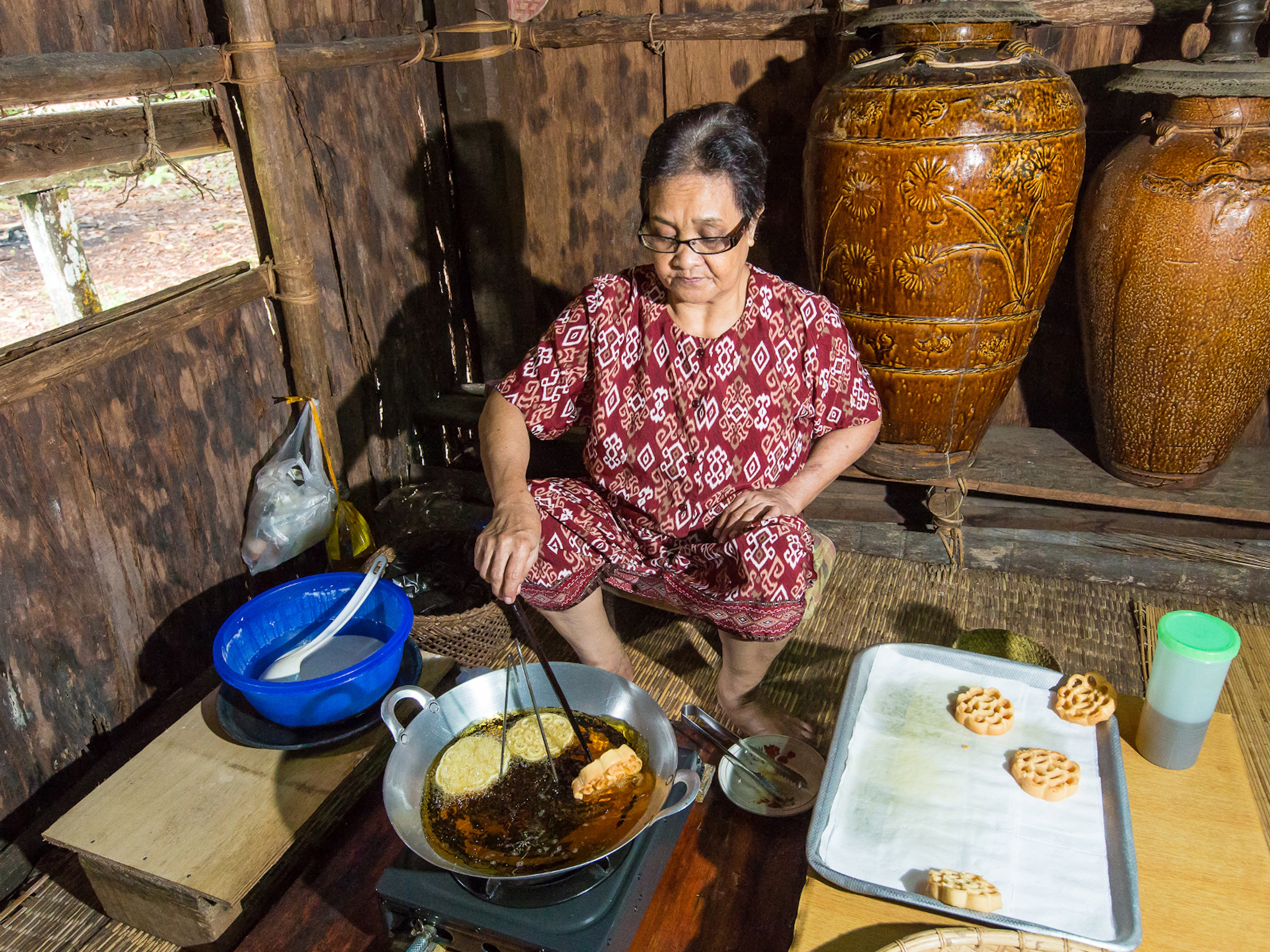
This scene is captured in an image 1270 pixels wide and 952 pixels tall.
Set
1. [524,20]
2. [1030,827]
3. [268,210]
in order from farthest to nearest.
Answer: [524,20] → [268,210] → [1030,827]

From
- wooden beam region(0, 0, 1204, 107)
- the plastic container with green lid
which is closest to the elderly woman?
the plastic container with green lid

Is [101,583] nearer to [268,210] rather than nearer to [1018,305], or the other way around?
[268,210]

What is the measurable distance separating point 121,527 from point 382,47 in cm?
157

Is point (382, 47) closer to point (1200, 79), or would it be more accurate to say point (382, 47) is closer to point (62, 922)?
point (1200, 79)

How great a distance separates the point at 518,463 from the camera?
191 cm

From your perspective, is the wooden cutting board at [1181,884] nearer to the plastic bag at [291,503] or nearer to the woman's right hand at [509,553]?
the woman's right hand at [509,553]

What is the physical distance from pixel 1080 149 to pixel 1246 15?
1.51 feet

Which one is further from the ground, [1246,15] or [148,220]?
[1246,15]

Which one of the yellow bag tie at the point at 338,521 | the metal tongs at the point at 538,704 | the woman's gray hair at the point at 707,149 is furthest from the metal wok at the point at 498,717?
the yellow bag tie at the point at 338,521

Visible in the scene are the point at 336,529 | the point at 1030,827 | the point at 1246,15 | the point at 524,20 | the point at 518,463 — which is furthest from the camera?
the point at 524,20

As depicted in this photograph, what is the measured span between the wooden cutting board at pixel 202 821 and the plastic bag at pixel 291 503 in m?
0.63

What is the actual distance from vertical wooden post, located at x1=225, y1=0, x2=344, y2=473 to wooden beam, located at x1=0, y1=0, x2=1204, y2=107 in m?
0.08

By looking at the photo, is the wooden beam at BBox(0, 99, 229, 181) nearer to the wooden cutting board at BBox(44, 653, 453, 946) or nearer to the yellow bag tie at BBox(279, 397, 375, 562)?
the yellow bag tie at BBox(279, 397, 375, 562)

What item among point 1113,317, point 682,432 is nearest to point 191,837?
point 682,432
